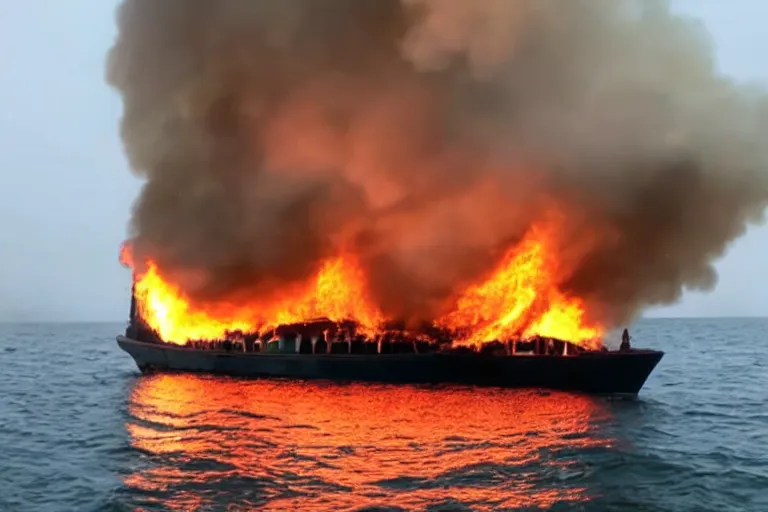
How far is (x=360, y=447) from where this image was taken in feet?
76.5

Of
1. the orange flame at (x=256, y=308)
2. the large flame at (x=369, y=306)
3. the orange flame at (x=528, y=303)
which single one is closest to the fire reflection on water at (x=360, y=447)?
the orange flame at (x=528, y=303)

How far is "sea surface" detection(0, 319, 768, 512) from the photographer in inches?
703

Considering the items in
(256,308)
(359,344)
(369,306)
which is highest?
(369,306)

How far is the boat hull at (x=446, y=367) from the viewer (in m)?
34.0

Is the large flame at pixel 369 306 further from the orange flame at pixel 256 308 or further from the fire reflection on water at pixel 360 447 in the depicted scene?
the fire reflection on water at pixel 360 447

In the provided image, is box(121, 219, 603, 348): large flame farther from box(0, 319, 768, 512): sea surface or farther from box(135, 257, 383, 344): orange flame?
box(0, 319, 768, 512): sea surface

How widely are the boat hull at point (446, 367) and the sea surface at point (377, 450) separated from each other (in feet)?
5.01

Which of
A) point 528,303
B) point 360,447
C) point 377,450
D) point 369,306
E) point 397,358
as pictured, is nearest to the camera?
point 377,450

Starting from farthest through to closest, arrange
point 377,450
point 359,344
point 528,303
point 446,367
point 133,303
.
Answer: point 133,303 → point 359,344 → point 528,303 → point 446,367 → point 377,450

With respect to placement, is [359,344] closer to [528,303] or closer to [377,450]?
[528,303]

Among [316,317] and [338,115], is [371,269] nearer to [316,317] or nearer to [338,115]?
[316,317]

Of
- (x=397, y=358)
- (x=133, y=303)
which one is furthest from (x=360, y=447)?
(x=133, y=303)

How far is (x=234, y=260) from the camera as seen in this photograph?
148 feet

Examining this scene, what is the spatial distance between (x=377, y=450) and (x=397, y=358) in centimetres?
1533
